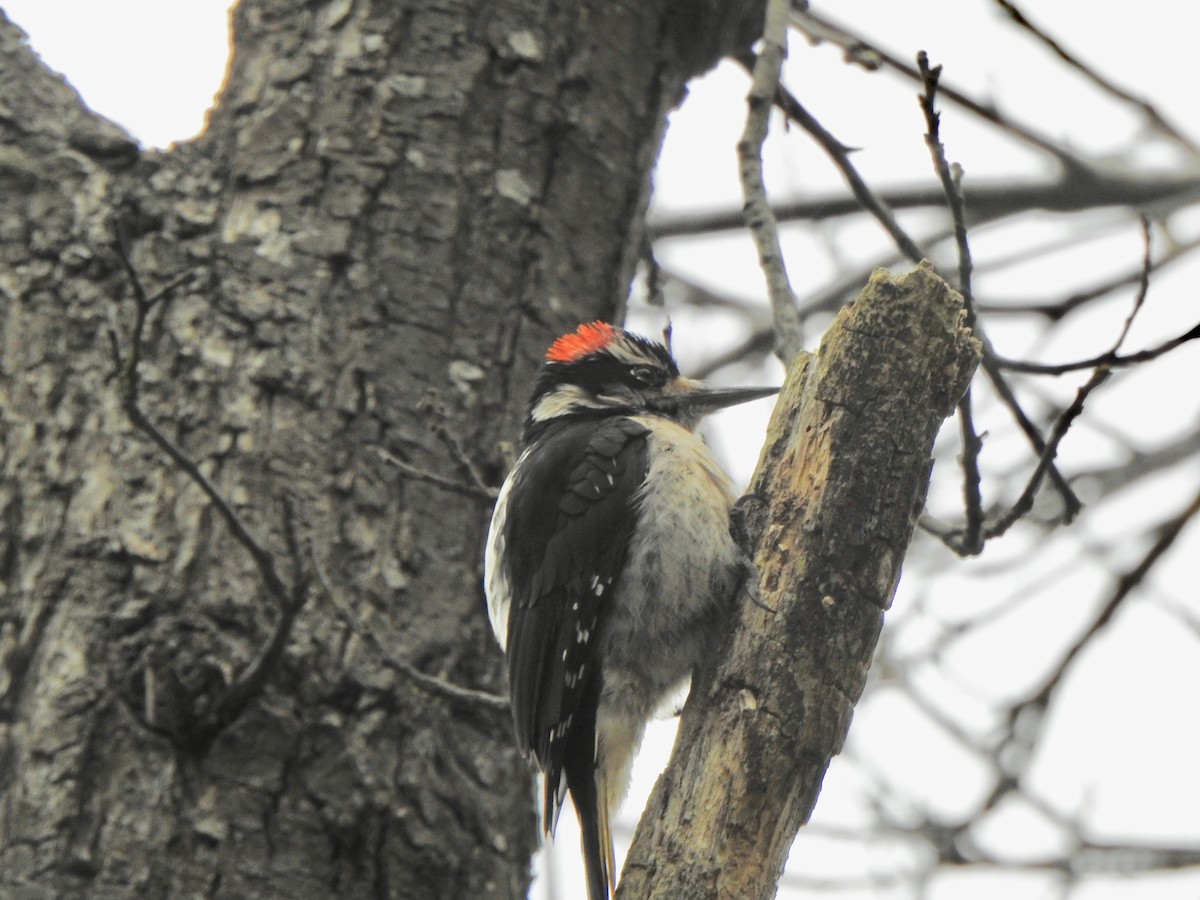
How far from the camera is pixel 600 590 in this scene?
338 centimetres

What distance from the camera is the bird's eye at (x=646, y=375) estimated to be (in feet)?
13.5

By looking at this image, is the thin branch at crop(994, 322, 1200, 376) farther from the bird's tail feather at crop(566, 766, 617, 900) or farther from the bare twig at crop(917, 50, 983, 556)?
the bird's tail feather at crop(566, 766, 617, 900)

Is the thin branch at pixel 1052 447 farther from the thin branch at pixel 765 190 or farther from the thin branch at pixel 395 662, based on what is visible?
the thin branch at pixel 395 662

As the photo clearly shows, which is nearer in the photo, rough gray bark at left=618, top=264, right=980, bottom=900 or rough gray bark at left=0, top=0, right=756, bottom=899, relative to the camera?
rough gray bark at left=618, top=264, right=980, bottom=900

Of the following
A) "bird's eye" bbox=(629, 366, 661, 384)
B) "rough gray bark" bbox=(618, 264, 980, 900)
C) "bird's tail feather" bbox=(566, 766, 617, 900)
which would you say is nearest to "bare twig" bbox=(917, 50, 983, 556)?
"rough gray bark" bbox=(618, 264, 980, 900)

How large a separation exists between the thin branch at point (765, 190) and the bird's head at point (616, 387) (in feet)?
2.08

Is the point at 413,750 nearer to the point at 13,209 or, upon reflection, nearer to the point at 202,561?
the point at 202,561

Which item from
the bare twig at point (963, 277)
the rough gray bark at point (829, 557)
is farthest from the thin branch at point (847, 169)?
the rough gray bark at point (829, 557)

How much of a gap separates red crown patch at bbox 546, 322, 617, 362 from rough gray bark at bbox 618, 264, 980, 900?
117 centimetres

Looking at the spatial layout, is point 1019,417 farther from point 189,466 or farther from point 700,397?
point 189,466

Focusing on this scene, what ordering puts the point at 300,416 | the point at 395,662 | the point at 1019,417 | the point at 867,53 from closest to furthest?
the point at 395,662 → the point at 1019,417 → the point at 300,416 → the point at 867,53

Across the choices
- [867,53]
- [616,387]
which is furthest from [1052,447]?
[616,387]

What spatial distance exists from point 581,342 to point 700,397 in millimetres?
483

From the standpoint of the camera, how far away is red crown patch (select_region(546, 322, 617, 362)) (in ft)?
11.9
